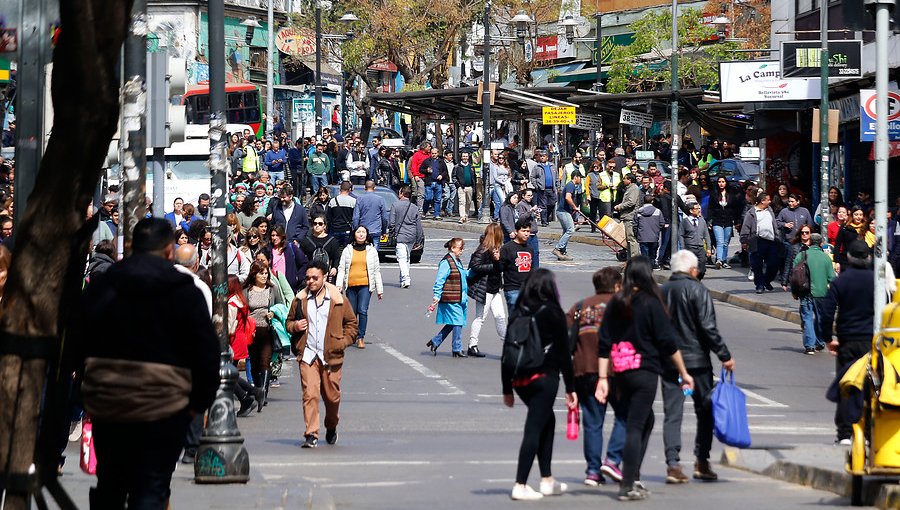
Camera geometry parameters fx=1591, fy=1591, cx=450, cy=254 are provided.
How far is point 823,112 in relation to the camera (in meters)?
26.1

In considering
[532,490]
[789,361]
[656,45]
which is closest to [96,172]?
[532,490]

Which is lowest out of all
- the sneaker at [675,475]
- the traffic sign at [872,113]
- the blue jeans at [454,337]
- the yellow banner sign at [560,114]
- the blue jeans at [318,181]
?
the sneaker at [675,475]

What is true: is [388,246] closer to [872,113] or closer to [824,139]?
[824,139]

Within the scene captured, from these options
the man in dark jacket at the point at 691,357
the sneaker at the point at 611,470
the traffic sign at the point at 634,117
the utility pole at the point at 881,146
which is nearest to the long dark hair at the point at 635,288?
the man in dark jacket at the point at 691,357

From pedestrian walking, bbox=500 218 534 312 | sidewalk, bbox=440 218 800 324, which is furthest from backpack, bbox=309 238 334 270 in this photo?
sidewalk, bbox=440 218 800 324

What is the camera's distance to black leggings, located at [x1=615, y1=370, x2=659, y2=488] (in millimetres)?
10359

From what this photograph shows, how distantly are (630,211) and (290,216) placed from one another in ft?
26.7

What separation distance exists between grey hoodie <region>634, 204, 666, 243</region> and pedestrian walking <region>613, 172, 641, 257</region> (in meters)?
0.42

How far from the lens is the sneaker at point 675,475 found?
1136cm

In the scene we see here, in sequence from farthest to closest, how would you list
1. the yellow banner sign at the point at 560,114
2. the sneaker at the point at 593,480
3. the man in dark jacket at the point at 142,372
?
the yellow banner sign at the point at 560,114 → the sneaker at the point at 593,480 → the man in dark jacket at the point at 142,372

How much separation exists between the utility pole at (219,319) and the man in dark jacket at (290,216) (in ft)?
40.5

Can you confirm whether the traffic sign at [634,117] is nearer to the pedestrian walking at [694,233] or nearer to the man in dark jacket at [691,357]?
the pedestrian walking at [694,233]

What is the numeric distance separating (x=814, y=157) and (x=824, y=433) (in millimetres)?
21097

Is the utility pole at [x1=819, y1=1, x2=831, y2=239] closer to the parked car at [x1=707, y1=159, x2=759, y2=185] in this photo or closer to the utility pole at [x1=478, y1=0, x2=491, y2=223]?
the utility pole at [x1=478, y1=0, x2=491, y2=223]
